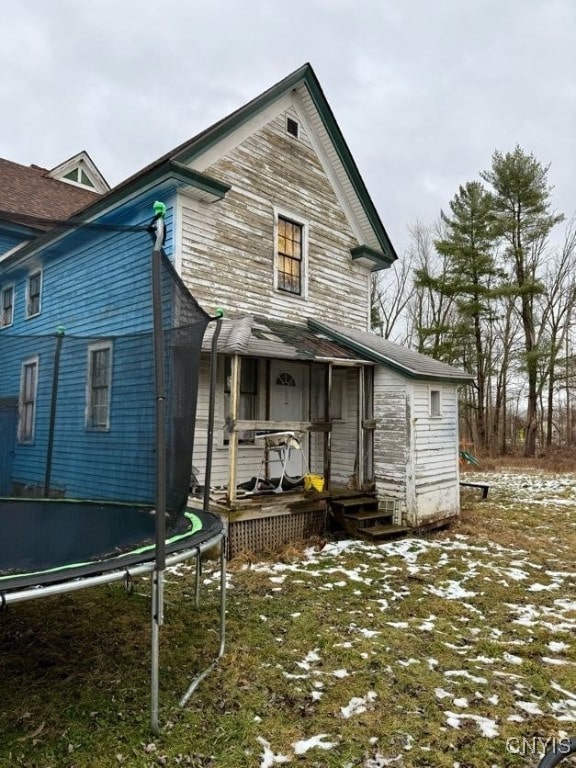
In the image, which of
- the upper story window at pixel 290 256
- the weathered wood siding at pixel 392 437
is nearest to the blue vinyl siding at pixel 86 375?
the upper story window at pixel 290 256

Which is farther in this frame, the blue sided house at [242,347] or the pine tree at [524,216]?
the pine tree at [524,216]

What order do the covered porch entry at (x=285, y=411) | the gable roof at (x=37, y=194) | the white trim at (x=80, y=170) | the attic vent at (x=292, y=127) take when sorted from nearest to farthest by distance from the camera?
the covered porch entry at (x=285, y=411) → the attic vent at (x=292, y=127) → the gable roof at (x=37, y=194) → the white trim at (x=80, y=170)

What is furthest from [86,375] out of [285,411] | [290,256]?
[290,256]

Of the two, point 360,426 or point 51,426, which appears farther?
point 360,426

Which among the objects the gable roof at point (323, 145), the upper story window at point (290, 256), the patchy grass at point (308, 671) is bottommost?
the patchy grass at point (308, 671)

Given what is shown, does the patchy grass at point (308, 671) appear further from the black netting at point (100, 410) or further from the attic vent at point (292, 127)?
the attic vent at point (292, 127)

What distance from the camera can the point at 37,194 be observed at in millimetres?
12500

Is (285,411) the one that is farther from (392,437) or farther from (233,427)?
(233,427)

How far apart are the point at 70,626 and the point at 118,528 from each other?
1.28 meters

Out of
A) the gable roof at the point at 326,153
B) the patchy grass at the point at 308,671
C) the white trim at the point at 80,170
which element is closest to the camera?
the patchy grass at the point at 308,671

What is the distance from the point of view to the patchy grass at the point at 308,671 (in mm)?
2387

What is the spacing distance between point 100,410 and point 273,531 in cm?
370

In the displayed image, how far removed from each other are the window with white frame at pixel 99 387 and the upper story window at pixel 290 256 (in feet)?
16.9

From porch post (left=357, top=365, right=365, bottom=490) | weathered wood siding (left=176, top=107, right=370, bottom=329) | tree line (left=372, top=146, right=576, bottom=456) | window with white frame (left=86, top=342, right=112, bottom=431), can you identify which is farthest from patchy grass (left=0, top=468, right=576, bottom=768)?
tree line (left=372, top=146, right=576, bottom=456)
